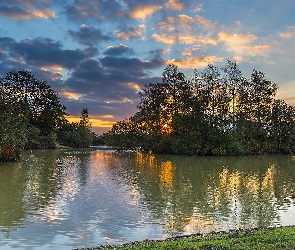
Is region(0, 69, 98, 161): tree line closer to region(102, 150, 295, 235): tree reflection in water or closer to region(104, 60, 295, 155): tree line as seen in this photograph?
region(104, 60, 295, 155): tree line

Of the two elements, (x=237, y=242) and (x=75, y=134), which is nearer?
(x=237, y=242)

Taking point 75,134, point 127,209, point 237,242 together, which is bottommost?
point 127,209

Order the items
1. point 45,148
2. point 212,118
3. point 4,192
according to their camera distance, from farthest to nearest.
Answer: point 45,148 → point 212,118 → point 4,192

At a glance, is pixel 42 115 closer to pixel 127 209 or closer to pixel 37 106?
pixel 37 106

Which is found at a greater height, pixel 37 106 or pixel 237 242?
pixel 37 106

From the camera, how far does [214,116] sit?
51031 millimetres

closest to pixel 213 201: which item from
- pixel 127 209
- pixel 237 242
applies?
pixel 127 209

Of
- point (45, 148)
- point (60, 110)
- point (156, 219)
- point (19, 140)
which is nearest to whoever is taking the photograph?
point (156, 219)

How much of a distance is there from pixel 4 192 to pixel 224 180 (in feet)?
42.3

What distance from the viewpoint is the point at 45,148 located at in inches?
2601

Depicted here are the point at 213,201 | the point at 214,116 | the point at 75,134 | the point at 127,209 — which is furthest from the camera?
the point at 75,134

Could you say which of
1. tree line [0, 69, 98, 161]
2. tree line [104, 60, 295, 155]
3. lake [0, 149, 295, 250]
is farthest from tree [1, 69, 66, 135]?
lake [0, 149, 295, 250]

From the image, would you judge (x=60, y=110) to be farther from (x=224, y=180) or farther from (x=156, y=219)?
(x=156, y=219)

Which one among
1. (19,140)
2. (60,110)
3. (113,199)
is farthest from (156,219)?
(60,110)
